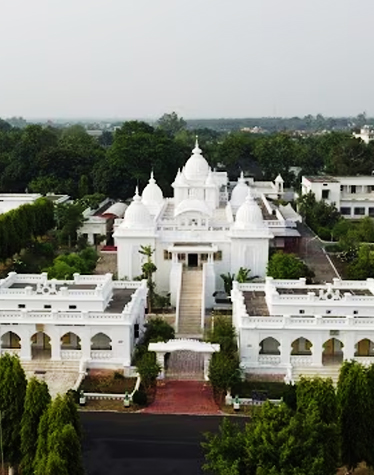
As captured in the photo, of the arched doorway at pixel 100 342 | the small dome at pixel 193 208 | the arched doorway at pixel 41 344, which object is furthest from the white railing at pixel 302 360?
the small dome at pixel 193 208

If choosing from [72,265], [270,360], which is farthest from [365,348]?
[72,265]

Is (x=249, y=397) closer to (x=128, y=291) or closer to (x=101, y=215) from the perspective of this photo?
(x=128, y=291)

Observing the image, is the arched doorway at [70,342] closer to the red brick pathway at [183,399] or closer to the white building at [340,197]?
the red brick pathway at [183,399]

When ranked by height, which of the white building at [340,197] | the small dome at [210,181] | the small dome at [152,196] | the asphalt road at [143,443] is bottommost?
the asphalt road at [143,443]

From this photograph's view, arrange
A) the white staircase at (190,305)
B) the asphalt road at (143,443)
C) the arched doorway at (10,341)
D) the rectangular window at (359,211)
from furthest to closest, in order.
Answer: the rectangular window at (359,211)
the white staircase at (190,305)
the arched doorway at (10,341)
the asphalt road at (143,443)

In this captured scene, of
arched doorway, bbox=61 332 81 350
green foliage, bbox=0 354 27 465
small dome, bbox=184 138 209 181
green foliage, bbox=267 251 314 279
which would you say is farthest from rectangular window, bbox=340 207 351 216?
green foliage, bbox=0 354 27 465

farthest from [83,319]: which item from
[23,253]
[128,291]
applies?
[23,253]

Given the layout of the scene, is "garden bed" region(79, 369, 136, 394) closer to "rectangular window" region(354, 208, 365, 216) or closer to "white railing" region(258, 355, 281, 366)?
"white railing" region(258, 355, 281, 366)
